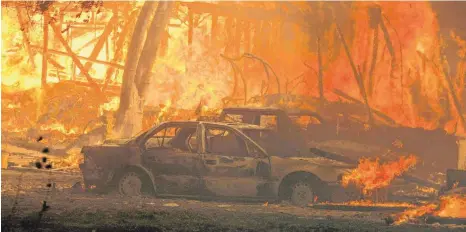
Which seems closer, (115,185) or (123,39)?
(115,185)

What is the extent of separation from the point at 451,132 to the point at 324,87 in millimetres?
2400

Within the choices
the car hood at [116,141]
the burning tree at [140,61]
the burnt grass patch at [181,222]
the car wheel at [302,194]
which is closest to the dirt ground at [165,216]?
the burnt grass patch at [181,222]

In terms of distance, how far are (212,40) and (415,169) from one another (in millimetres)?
4222

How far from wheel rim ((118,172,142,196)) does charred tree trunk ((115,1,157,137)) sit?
1.04m

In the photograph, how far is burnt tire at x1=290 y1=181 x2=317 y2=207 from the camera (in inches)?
471

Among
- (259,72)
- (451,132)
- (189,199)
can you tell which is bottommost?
(189,199)

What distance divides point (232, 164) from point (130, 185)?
5.59ft

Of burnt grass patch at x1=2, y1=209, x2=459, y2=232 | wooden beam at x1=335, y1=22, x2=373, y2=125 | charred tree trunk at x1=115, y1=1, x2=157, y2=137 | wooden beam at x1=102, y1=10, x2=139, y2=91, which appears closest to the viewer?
burnt grass patch at x1=2, y1=209, x2=459, y2=232

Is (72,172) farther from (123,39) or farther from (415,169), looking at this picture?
(415,169)

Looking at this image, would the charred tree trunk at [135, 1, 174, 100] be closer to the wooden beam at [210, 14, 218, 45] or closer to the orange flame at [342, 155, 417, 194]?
the wooden beam at [210, 14, 218, 45]

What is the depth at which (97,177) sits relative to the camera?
478 inches

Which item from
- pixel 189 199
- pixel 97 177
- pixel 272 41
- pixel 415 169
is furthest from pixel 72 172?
pixel 415 169

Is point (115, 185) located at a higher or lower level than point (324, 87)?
lower

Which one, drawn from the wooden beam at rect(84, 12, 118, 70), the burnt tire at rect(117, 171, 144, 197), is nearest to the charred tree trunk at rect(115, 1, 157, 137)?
the wooden beam at rect(84, 12, 118, 70)
